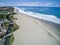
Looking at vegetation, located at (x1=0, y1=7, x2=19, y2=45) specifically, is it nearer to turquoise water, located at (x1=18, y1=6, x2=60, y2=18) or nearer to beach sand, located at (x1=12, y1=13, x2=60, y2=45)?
beach sand, located at (x1=12, y1=13, x2=60, y2=45)

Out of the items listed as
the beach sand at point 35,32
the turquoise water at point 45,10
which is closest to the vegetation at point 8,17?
the beach sand at point 35,32

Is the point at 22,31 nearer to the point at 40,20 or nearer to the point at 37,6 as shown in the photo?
the point at 40,20

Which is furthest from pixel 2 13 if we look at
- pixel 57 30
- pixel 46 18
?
pixel 57 30

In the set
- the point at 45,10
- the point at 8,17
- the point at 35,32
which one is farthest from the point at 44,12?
the point at 8,17

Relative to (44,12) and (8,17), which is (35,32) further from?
(8,17)

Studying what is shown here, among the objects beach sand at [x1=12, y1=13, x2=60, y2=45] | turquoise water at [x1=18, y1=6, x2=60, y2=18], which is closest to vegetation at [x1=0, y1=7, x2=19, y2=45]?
beach sand at [x1=12, y1=13, x2=60, y2=45]

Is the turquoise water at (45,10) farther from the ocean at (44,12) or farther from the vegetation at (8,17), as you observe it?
the vegetation at (8,17)
